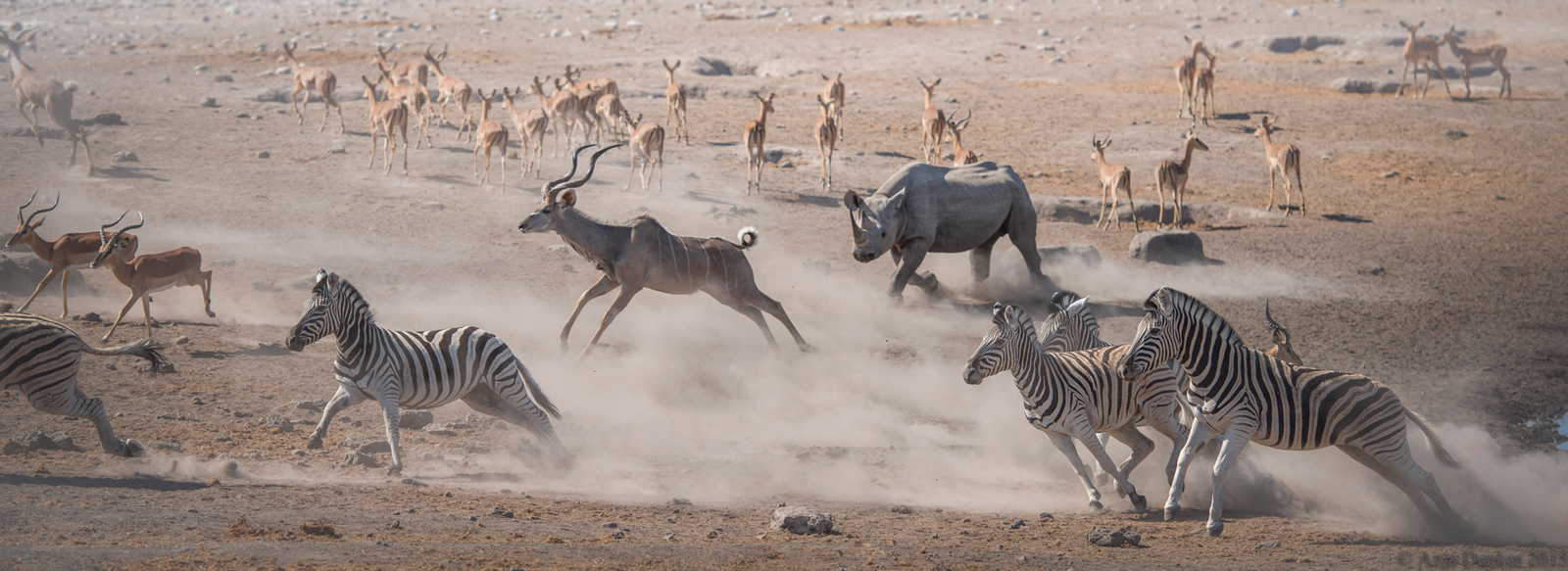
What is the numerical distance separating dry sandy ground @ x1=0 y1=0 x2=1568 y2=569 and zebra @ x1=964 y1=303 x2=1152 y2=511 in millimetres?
479

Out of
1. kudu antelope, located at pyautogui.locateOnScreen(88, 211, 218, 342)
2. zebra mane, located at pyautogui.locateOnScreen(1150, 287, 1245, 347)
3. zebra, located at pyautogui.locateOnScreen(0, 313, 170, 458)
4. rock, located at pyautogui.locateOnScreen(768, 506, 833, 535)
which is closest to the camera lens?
rock, located at pyautogui.locateOnScreen(768, 506, 833, 535)

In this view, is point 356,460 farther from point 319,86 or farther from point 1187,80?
point 1187,80

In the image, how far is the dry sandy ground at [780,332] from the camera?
6863 millimetres

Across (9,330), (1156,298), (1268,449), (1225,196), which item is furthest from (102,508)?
(1225,196)

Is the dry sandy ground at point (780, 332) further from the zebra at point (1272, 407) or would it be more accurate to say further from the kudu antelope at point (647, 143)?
the kudu antelope at point (647, 143)

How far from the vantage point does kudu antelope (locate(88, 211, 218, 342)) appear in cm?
1081

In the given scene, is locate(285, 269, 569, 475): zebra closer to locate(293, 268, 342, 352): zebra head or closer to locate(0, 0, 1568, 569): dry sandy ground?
locate(293, 268, 342, 352): zebra head

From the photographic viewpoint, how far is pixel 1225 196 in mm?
19172

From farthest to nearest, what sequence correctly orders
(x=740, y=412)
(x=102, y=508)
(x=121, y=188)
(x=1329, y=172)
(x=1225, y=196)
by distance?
(x=1329, y=172)
(x=1225, y=196)
(x=121, y=188)
(x=740, y=412)
(x=102, y=508)

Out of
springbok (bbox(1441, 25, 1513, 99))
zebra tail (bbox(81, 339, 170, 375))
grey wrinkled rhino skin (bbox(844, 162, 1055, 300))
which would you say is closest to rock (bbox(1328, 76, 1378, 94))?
A: springbok (bbox(1441, 25, 1513, 99))

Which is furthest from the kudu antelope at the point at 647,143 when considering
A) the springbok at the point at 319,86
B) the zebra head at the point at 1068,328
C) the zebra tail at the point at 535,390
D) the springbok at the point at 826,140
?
the zebra head at the point at 1068,328

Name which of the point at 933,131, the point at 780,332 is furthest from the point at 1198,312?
the point at 933,131

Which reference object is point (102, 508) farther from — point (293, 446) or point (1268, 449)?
point (1268, 449)

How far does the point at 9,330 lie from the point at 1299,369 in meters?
8.19
